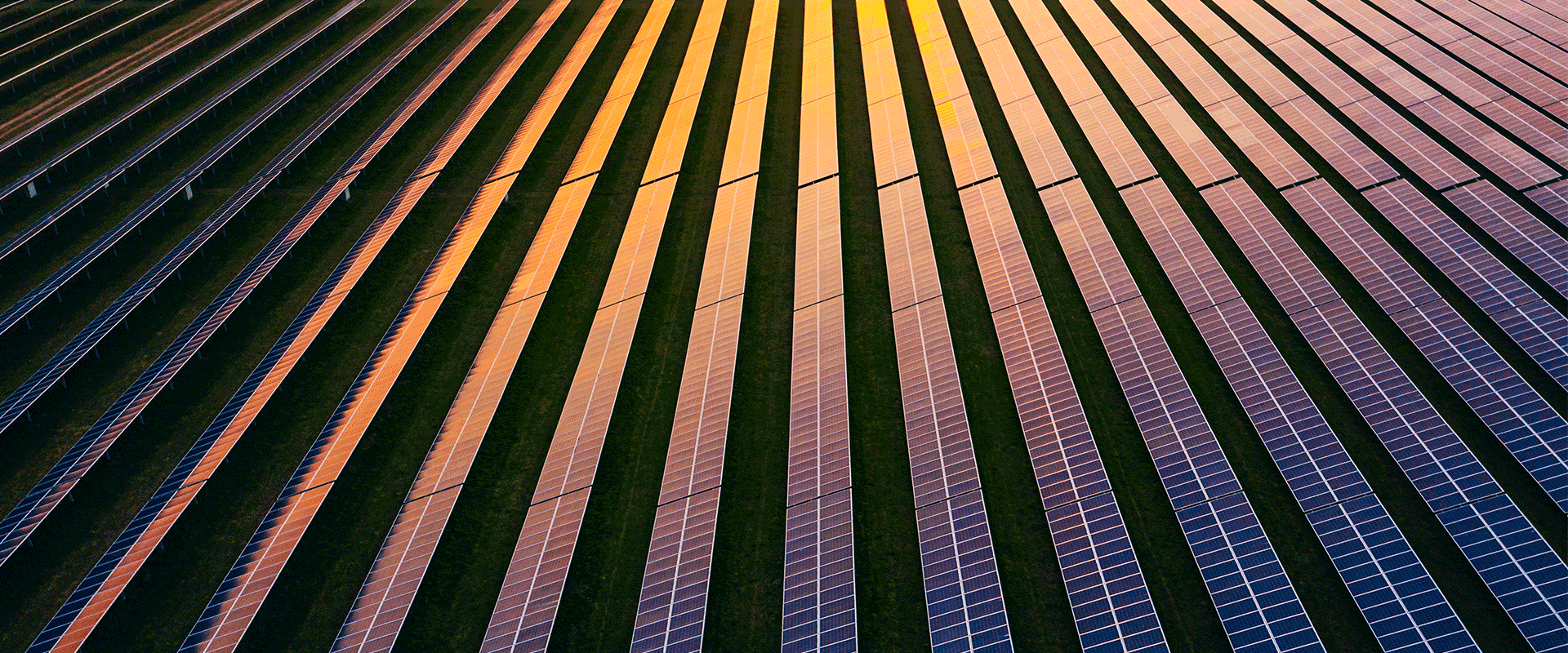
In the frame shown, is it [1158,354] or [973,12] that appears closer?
[1158,354]

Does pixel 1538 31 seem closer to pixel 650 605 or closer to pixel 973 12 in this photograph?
pixel 973 12

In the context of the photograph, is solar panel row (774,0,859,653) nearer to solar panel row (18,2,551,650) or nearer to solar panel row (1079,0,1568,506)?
solar panel row (1079,0,1568,506)

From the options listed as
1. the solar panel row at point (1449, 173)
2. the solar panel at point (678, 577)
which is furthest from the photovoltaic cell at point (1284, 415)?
the solar panel at point (678, 577)

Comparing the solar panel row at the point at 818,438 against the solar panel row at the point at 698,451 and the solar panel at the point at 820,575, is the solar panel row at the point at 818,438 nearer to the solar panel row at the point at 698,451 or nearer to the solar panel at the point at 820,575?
the solar panel at the point at 820,575

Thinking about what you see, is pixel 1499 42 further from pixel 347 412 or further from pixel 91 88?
pixel 91 88

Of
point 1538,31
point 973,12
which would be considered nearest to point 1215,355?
point 1538,31

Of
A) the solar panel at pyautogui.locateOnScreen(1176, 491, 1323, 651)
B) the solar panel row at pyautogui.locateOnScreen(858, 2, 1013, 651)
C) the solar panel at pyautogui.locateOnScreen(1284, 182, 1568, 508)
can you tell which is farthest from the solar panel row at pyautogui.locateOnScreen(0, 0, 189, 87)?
the solar panel at pyautogui.locateOnScreen(1284, 182, 1568, 508)
